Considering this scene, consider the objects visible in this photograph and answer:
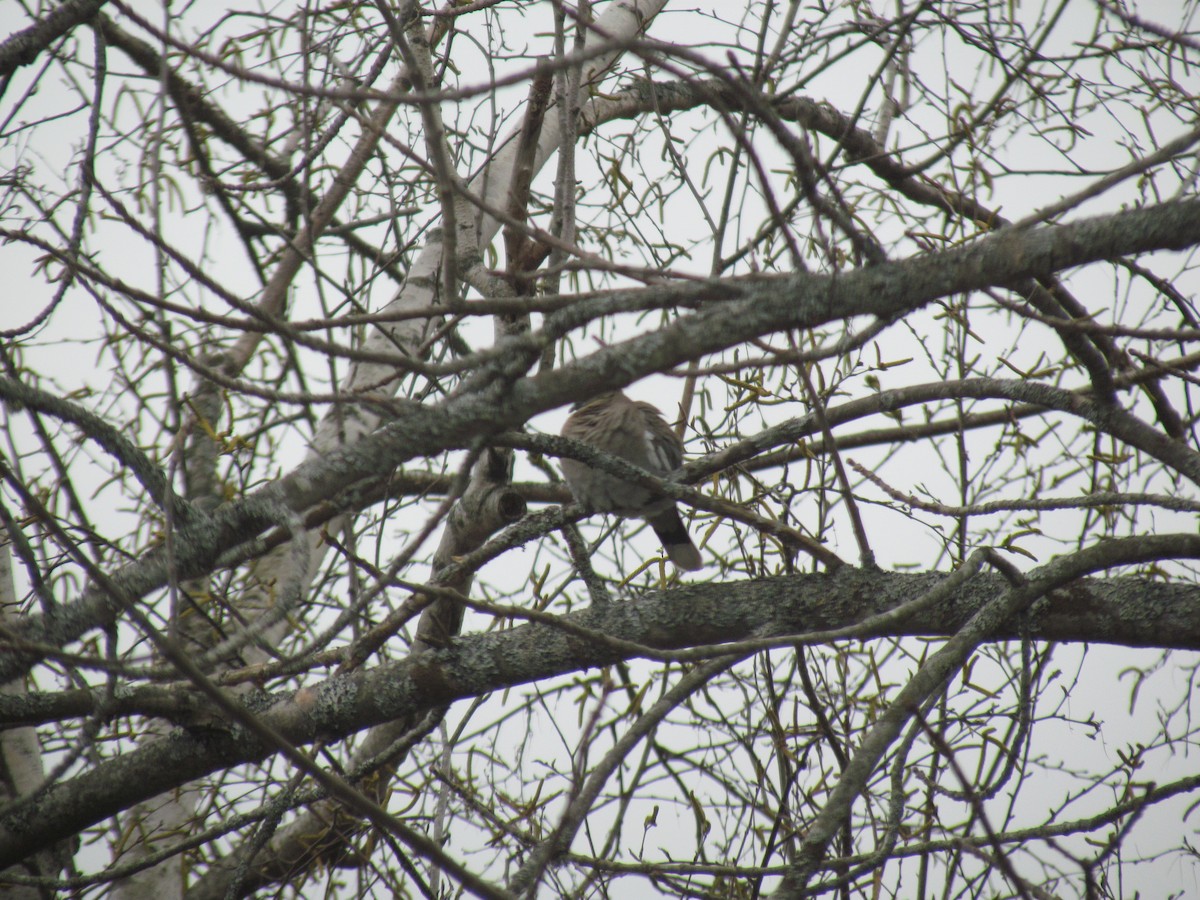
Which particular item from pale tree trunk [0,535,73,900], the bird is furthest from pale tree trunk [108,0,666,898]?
the bird

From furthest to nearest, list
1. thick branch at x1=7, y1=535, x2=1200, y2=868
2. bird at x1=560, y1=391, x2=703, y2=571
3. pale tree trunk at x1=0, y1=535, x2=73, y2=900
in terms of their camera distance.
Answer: bird at x1=560, y1=391, x2=703, y2=571 < pale tree trunk at x1=0, y1=535, x2=73, y2=900 < thick branch at x1=7, y1=535, x2=1200, y2=868

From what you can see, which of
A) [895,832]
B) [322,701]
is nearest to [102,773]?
[322,701]

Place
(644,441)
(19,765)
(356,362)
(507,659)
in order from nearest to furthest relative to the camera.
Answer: (507,659) < (356,362) < (19,765) < (644,441)

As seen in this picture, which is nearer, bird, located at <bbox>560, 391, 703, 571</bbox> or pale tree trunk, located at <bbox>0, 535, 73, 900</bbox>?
pale tree trunk, located at <bbox>0, 535, 73, 900</bbox>

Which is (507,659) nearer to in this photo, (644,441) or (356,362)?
(356,362)

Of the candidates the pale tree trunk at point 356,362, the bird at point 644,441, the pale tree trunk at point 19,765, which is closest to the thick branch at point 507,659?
the pale tree trunk at point 356,362

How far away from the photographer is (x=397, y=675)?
6.71 ft

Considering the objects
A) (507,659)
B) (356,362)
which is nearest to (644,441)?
(356,362)

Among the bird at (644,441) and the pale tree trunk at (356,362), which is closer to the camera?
the pale tree trunk at (356,362)

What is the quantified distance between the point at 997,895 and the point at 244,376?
2.67 meters

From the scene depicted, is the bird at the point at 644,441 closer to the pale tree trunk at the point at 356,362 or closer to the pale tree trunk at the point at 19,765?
the pale tree trunk at the point at 356,362

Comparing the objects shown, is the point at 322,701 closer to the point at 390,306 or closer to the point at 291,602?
the point at 291,602

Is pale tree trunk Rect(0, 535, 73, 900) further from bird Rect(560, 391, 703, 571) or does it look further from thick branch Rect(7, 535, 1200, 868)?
bird Rect(560, 391, 703, 571)

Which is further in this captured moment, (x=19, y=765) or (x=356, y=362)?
(x=19, y=765)
